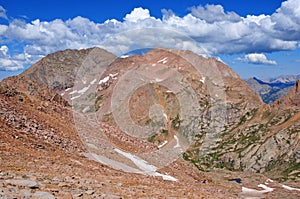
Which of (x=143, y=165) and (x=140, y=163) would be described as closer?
(x=143, y=165)

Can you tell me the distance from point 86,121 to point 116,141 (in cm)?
1177

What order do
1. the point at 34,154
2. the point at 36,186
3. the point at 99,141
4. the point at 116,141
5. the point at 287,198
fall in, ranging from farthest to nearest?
the point at 287,198
the point at 116,141
the point at 99,141
the point at 34,154
the point at 36,186

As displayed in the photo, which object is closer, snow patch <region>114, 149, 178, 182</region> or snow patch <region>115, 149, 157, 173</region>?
snow patch <region>114, 149, 178, 182</region>

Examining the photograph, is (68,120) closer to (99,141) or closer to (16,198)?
(99,141)

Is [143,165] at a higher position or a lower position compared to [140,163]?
lower

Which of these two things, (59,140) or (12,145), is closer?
(12,145)

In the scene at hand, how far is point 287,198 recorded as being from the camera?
9494cm

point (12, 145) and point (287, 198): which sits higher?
point (12, 145)

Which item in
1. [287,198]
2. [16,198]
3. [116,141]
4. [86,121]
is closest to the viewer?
[16,198]

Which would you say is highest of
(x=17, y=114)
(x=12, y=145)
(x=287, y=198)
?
(x=17, y=114)

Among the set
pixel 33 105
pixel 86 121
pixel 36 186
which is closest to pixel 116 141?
pixel 86 121

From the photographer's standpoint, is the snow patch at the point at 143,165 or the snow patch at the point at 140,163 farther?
the snow patch at the point at 140,163

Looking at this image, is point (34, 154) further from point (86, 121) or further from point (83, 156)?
point (86, 121)

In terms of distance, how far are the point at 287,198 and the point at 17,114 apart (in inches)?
2751
